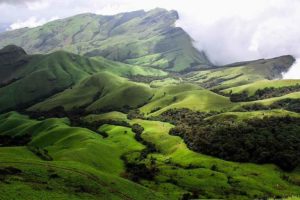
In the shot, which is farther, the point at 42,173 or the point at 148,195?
the point at 148,195

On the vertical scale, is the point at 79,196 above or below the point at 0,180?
below

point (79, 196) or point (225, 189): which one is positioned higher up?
point (79, 196)

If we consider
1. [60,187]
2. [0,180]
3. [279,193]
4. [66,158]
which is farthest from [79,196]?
[279,193]

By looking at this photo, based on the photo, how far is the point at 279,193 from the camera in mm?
199750

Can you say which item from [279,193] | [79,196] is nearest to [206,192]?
[279,193]

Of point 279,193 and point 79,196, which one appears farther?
point 279,193

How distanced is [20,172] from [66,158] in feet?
233

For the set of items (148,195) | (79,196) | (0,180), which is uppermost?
(0,180)

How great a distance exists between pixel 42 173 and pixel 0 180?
18.7 metres

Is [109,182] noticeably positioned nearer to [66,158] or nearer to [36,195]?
[36,195]

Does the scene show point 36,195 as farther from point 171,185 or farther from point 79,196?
point 171,185

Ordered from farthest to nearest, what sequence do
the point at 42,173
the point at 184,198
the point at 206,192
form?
1. the point at 206,192
2. the point at 184,198
3. the point at 42,173

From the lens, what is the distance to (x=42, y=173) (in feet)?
433

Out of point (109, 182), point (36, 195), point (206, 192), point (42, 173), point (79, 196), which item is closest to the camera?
point (36, 195)
